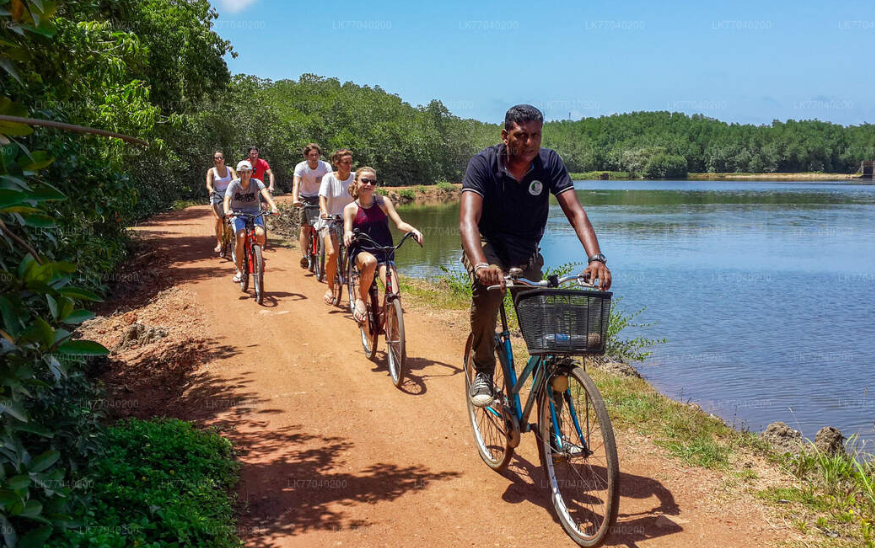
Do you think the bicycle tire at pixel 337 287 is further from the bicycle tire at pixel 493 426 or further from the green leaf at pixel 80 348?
the green leaf at pixel 80 348

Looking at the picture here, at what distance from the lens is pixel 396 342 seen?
285 inches

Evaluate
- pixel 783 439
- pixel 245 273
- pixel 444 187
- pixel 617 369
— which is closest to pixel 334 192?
pixel 245 273

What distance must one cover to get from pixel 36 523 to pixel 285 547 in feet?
4.67

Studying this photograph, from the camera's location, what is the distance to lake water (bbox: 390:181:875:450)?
31.8 ft

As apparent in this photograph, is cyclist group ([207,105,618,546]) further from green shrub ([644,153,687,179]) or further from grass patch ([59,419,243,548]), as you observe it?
green shrub ([644,153,687,179])

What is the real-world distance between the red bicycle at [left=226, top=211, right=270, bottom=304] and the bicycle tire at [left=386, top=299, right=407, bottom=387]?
411cm

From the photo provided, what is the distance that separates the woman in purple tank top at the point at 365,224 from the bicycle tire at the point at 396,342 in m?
0.47

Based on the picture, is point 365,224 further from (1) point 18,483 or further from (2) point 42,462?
(1) point 18,483

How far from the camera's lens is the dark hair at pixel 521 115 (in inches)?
172

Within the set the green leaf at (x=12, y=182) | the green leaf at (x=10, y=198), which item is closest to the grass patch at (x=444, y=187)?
the green leaf at (x=12, y=182)

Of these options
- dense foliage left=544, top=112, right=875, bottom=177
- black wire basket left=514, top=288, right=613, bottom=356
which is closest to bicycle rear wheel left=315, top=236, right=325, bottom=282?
black wire basket left=514, top=288, right=613, bottom=356

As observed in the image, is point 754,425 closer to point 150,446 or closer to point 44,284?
point 150,446

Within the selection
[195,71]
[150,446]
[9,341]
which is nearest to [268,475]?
[150,446]

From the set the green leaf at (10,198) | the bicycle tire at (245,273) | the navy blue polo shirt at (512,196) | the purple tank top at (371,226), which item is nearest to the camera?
the green leaf at (10,198)
